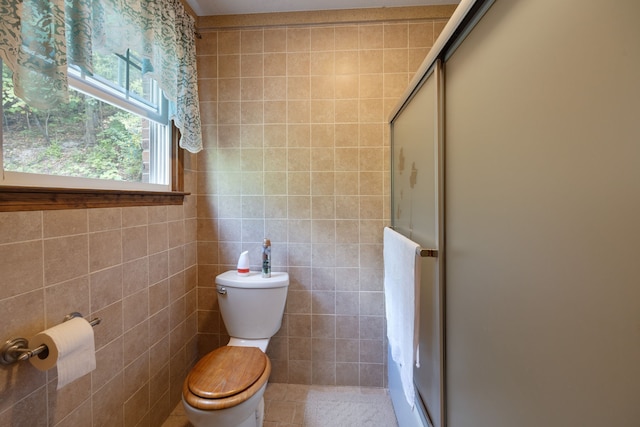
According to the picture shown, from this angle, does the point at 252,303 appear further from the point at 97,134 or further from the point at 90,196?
the point at 97,134

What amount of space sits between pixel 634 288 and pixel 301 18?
6.26 ft

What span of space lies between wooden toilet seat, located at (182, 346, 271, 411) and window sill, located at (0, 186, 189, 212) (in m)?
0.82

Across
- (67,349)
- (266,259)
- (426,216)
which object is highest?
(426,216)

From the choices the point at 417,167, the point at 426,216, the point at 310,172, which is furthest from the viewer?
the point at 310,172

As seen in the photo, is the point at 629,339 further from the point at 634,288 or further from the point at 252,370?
the point at 252,370

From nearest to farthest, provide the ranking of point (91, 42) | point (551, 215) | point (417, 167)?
point (551, 215) < point (91, 42) < point (417, 167)

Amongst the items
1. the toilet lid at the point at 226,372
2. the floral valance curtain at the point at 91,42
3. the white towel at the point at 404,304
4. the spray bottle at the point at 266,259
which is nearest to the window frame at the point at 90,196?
the floral valance curtain at the point at 91,42

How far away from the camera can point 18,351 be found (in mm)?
735

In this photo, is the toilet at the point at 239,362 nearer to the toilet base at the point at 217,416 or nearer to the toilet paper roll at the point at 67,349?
the toilet base at the point at 217,416

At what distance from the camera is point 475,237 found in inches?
26.8

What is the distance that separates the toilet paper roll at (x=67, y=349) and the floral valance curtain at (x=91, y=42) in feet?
2.19

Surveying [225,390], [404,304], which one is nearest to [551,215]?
[404,304]

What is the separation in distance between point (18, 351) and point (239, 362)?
0.76 m

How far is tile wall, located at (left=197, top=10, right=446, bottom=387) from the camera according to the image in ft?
5.31
